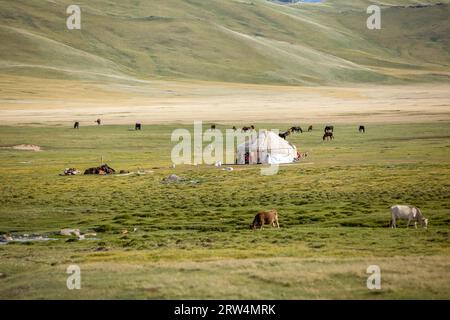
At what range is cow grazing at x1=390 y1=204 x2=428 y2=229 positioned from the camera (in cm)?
2548

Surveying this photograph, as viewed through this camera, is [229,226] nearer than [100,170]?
Yes

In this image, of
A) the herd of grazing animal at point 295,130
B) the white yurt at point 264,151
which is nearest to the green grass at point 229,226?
the white yurt at point 264,151

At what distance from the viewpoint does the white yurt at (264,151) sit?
4756 centimetres

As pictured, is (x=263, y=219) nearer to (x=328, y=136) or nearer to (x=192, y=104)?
(x=328, y=136)

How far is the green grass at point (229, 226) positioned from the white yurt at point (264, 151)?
75.9 inches

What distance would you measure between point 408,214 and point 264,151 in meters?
22.5

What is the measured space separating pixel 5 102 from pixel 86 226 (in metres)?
87.9

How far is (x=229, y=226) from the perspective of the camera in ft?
91.1

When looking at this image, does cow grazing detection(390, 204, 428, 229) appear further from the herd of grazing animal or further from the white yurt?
the herd of grazing animal

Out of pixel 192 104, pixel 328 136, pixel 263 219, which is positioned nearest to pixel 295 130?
pixel 328 136

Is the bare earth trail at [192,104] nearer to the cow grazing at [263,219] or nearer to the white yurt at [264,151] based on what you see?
the white yurt at [264,151]

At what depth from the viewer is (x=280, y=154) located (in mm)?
48031
